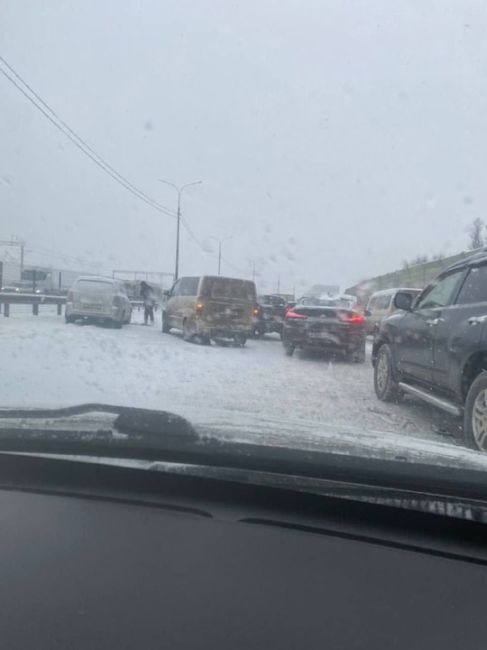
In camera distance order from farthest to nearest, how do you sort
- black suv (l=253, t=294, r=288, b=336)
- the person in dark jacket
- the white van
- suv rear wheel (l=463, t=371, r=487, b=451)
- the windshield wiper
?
the person in dark jacket, the white van, black suv (l=253, t=294, r=288, b=336), suv rear wheel (l=463, t=371, r=487, b=451), the windshield wiper

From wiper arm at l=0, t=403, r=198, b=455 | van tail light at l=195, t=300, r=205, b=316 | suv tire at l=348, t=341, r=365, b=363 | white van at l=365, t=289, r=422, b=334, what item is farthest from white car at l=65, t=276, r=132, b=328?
wiper arm at l=0, t=403, r=198, b=455

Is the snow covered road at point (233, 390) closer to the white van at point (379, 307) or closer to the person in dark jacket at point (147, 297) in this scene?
the white van at point (379, 307)

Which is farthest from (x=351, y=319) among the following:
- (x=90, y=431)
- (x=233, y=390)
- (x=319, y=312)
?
(x=90, y=431)

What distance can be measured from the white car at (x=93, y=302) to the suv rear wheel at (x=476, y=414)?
14481 mm

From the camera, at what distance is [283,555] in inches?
97.2

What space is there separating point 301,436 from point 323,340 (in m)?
10.1

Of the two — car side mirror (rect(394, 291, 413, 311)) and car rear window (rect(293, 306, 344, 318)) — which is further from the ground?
car side mirror (rect(394, 291, 413, 311))

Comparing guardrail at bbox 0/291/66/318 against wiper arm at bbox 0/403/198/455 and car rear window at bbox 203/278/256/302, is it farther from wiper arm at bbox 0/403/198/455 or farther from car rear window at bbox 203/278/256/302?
wiper arm at bbox 0/403/198/455

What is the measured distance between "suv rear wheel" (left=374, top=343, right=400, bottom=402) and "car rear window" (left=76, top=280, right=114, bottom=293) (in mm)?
11643

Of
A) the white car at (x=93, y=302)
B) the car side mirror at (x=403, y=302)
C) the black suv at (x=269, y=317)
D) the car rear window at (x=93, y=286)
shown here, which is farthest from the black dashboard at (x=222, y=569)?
the car rear window at (x=93, y=286)

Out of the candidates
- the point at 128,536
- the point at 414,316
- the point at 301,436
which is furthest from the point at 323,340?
the point at 128,536

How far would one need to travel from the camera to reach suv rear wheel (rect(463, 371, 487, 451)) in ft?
19.0

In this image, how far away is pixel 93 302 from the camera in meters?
19.5

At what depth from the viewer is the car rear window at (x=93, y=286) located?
64.8 feet
